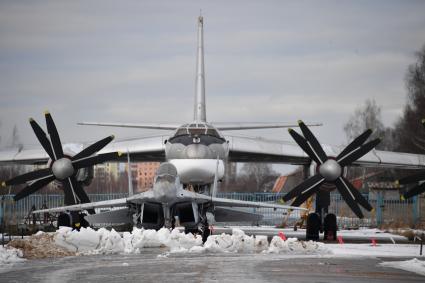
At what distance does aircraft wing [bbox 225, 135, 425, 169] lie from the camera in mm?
28031

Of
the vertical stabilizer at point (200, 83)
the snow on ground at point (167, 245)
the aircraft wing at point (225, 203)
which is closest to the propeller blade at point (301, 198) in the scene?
the aircraft wing at point (225, 203)

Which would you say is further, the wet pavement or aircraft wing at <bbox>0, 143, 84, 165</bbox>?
aircraft wing at <bbox>0, 143, 84, 165</bbox>

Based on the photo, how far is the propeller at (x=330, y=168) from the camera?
77.9 feet

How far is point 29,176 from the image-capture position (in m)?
24.9

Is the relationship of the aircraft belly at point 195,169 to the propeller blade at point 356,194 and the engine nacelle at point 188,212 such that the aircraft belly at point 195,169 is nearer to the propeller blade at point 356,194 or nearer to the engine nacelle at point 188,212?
the engine nacelle at point 188,212

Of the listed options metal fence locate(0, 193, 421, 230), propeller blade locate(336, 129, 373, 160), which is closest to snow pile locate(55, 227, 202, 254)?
propeller blade locate(336, 129, 373, 160)

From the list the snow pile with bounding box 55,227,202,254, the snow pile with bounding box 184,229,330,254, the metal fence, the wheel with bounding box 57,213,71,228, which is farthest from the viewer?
the metal fence

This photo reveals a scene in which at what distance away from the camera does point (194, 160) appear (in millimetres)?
25453

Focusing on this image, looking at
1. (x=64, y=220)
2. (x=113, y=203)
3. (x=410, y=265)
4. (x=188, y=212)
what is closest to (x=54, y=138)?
(x=64, y=220)

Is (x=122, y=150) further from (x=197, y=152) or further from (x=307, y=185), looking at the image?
(x=307, y=185)

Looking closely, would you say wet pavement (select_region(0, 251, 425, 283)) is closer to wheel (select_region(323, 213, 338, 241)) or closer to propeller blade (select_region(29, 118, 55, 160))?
wheel (select_region(323, 213, 338, 241))

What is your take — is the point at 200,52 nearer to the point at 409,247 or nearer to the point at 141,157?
the point at 141,157

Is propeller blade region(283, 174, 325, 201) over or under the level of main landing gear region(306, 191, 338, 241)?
over

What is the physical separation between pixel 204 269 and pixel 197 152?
39.4ft
